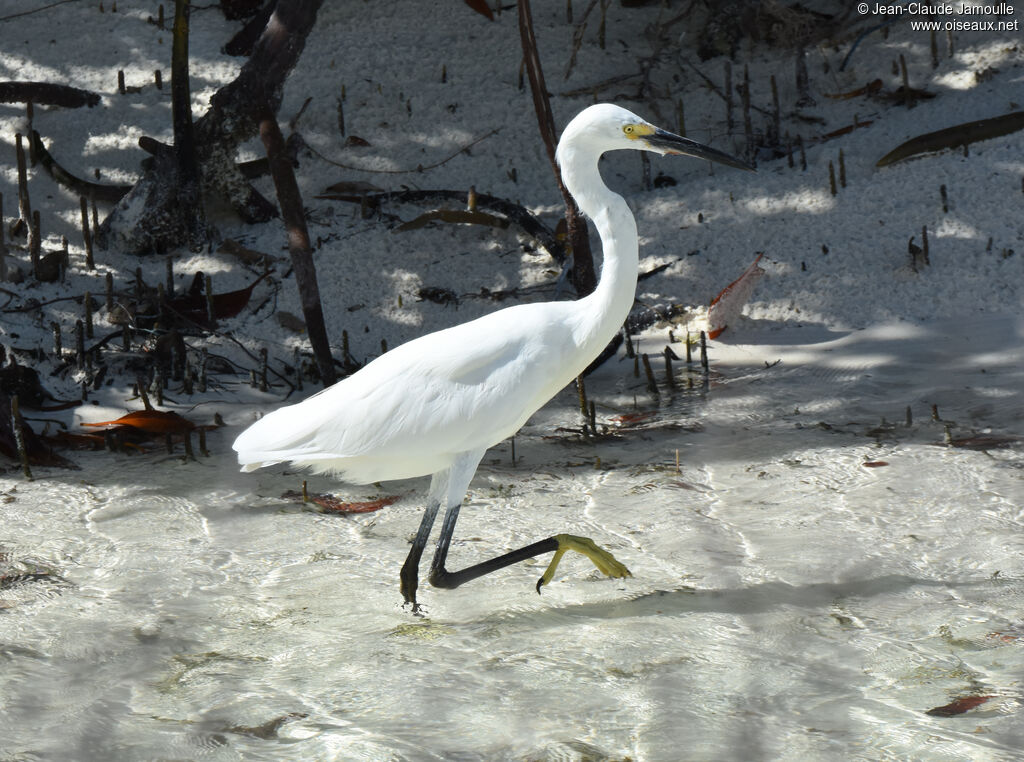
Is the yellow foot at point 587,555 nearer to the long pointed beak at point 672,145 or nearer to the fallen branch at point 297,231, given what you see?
the long pointed beak at point 672,145

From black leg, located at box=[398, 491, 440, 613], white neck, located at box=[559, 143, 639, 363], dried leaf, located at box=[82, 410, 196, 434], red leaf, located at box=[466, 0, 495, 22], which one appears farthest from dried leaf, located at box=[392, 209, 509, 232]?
black leg, located at box=[398, 491, 440, 613]

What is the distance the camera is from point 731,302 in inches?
265

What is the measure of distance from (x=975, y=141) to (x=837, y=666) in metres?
5.43

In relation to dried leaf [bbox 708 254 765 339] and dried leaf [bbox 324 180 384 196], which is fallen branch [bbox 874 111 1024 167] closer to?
dried leaf [bbox 708 254 765 339]

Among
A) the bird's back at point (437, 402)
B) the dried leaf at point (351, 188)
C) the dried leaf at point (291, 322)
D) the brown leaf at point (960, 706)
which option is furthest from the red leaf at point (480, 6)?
the brown leaf at point (960, 706)

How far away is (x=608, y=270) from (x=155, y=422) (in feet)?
9.52

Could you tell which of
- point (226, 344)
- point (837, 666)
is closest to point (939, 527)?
point (837, 666)

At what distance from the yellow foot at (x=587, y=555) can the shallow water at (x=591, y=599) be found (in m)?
0.11

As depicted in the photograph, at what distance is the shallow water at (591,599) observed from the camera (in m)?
3.18

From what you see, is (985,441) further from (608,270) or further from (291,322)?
(291,322)

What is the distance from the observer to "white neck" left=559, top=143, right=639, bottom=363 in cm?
387

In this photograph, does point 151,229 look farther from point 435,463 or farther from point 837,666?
point 837,666

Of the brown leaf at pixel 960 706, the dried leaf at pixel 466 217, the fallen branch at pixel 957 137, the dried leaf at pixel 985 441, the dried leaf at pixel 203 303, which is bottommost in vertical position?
the brown leaf at pixel 960 706

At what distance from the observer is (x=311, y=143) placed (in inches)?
344
